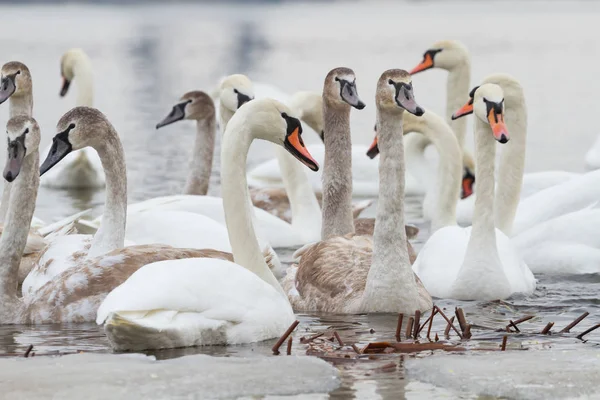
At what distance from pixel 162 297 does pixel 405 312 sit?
2.04 metres

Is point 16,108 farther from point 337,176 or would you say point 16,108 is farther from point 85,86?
point 85,86

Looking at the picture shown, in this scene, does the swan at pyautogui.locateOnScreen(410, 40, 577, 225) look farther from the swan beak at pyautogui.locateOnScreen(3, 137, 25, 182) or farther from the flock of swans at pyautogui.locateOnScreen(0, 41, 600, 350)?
the swan beak at pyautogui.locateOnScreen(3, 137, 25, 182)

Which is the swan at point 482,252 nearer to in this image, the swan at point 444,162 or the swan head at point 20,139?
the swan at point 444,162

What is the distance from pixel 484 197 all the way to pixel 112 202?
102 inches

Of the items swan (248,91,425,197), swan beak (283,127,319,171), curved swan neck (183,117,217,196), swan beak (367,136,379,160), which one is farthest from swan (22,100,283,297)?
swan (248,91,425,197)

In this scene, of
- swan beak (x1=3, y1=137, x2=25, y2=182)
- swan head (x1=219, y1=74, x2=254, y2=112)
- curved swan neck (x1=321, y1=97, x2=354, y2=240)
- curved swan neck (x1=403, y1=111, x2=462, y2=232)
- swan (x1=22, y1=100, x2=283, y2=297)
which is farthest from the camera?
swan head (x1=219, y1=74, x2=254, y2=112)

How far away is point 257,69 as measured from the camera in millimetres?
40531

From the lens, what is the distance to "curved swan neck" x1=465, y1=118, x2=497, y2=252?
31.8 ft

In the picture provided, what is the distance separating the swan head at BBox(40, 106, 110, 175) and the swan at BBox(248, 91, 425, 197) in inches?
186

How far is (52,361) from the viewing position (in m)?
7.08

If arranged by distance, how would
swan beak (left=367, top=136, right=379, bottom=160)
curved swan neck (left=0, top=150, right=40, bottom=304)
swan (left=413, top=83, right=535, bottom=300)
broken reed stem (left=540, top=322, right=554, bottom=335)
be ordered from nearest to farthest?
1. broken reed stem (left=540, top=322, right=554, bottom=335)
2. curved swan neck (left=0, top=150, right=40, bottom=304)
3. swan (left=413, top=83, right=535, bottom=300)
4. swan beak (left=367, top=136, right=379, bottom=160)

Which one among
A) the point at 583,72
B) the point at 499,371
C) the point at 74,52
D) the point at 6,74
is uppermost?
the point at 583,72

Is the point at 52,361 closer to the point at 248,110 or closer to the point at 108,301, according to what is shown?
the point at 108,301

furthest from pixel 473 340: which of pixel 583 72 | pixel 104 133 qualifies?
pixel 583 72
